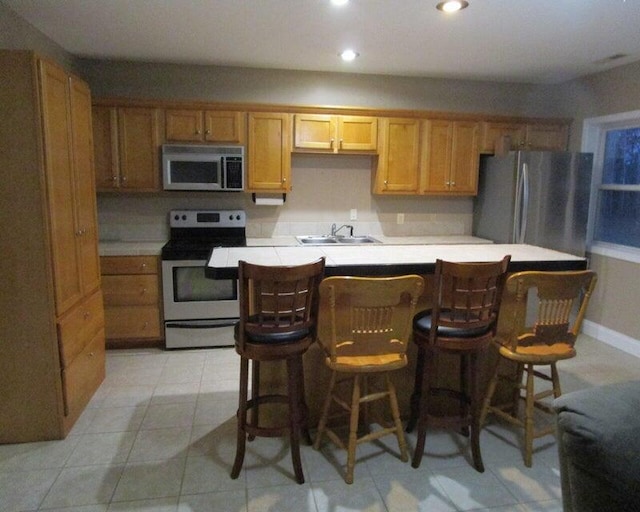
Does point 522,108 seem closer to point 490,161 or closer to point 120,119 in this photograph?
point 490,161

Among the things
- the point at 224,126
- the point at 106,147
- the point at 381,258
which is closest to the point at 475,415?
the point at 381,258

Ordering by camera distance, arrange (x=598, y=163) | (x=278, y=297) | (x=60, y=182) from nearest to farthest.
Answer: (x=278, y=297) → (x=60, y=182) → (x=598, y=163)

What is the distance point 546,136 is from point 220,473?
421 cm

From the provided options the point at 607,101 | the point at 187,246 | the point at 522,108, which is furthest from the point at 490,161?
the point at 187,246

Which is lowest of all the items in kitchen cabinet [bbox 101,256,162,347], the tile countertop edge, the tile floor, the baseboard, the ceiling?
the tile floor

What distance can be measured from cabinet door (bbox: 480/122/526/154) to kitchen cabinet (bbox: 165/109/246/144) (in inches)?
91.3

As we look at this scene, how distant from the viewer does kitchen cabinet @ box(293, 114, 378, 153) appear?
4.20 meters

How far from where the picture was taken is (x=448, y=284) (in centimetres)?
215

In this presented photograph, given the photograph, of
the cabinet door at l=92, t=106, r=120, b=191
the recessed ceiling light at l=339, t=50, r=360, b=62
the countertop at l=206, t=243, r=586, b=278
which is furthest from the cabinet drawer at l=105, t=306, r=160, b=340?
the recessed ceiling light at l=339, t=50, r=360, b=62

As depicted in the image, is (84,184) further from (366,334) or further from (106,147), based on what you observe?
(366,334)

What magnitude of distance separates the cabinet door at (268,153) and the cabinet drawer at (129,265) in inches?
42.4

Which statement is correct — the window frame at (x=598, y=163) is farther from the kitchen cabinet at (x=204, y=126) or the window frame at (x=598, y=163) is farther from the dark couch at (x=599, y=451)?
the dark couch at (x=599, y=451)

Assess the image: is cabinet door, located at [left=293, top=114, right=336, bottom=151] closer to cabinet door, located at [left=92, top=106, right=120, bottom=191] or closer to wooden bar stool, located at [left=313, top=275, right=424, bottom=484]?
cabinet door, located at [left=92, top=106, right=120, bottom=191]

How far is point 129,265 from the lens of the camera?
3.76 m
